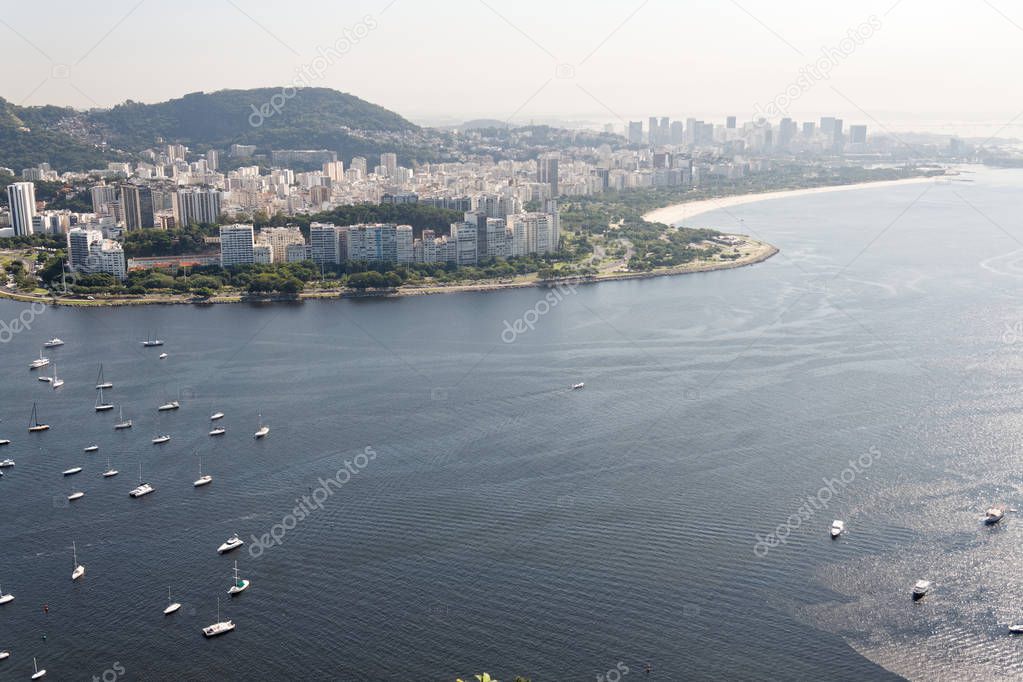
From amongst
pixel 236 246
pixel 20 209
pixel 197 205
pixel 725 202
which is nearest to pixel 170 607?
pixel 236 246

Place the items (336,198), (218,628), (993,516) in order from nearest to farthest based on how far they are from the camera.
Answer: (218,628) → (993,516) → (336,198)

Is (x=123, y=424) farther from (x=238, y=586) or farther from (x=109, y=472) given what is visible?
(x=238, y=586)

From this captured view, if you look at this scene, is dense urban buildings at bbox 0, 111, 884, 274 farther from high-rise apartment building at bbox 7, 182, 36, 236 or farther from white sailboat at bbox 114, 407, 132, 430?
white sailboat at bbox 114, 407, 132, 430

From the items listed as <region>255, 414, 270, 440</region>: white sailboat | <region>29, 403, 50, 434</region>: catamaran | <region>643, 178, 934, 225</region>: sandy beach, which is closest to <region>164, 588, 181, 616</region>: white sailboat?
<region>255, 414, 270, 440</region>: white sailboat

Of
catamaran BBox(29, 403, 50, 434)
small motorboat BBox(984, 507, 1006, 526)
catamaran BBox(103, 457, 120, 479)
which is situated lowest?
small motorboat BBox(984, 507, 1006, 526)

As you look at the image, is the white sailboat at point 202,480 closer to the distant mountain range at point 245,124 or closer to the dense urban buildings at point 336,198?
the dense urban buildings at point 336,198

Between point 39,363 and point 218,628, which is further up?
point 39,363
